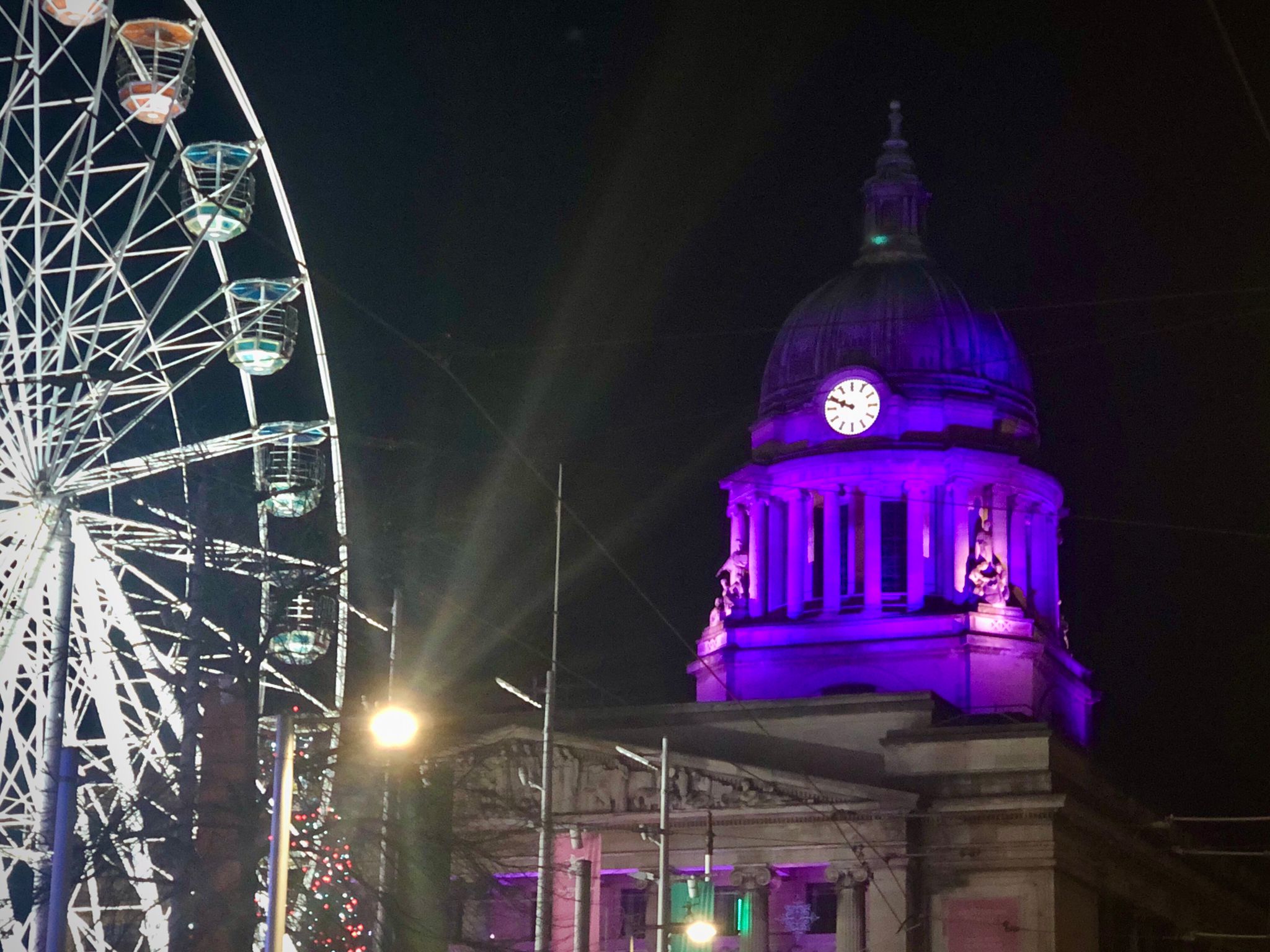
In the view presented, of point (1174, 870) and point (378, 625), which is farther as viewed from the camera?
point (1174, 870)

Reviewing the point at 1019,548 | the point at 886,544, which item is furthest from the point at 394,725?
the point at 1019,548

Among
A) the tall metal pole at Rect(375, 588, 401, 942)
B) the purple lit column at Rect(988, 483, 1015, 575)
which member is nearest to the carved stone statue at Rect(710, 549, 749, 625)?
the purple lit column at Rect(988, 483, 1015, 575)

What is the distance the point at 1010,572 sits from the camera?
9462 cm

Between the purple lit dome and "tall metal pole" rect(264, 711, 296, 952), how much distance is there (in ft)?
210

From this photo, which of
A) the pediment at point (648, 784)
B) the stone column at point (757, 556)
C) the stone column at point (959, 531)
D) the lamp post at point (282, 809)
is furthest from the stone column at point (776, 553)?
the lamp post at point (282, 809)

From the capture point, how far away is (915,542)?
93.5 meters

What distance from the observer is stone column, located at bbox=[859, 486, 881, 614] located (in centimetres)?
9288

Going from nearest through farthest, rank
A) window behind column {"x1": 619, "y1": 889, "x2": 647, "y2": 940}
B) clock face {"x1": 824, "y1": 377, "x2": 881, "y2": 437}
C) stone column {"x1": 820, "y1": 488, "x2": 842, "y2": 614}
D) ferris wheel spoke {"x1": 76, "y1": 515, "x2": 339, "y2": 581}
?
ferris wheel spoke {"x1": 76, "y1": 515, "x2": 339, "y2": 581}
window behind column {"x1": 619, "y1": 889, "x2": 647, "y2": 940}
stone column {"x1": 820, "y1": 488, "x2": 842, "y2": 614}
clock face {"x1": 824, "y1": 377, "x2": 881, "y2": 437}

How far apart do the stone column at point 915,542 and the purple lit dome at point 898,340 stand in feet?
12.9

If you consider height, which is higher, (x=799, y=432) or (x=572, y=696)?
(x=799, y=432)

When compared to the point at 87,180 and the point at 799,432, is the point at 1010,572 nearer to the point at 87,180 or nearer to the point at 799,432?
the point at 799,432

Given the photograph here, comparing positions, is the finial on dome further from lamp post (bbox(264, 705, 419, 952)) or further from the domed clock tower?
lamp post (bbox(264, 705, 419, 952))

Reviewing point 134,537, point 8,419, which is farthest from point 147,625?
point 8,419

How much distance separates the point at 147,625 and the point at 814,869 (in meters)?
47.3
